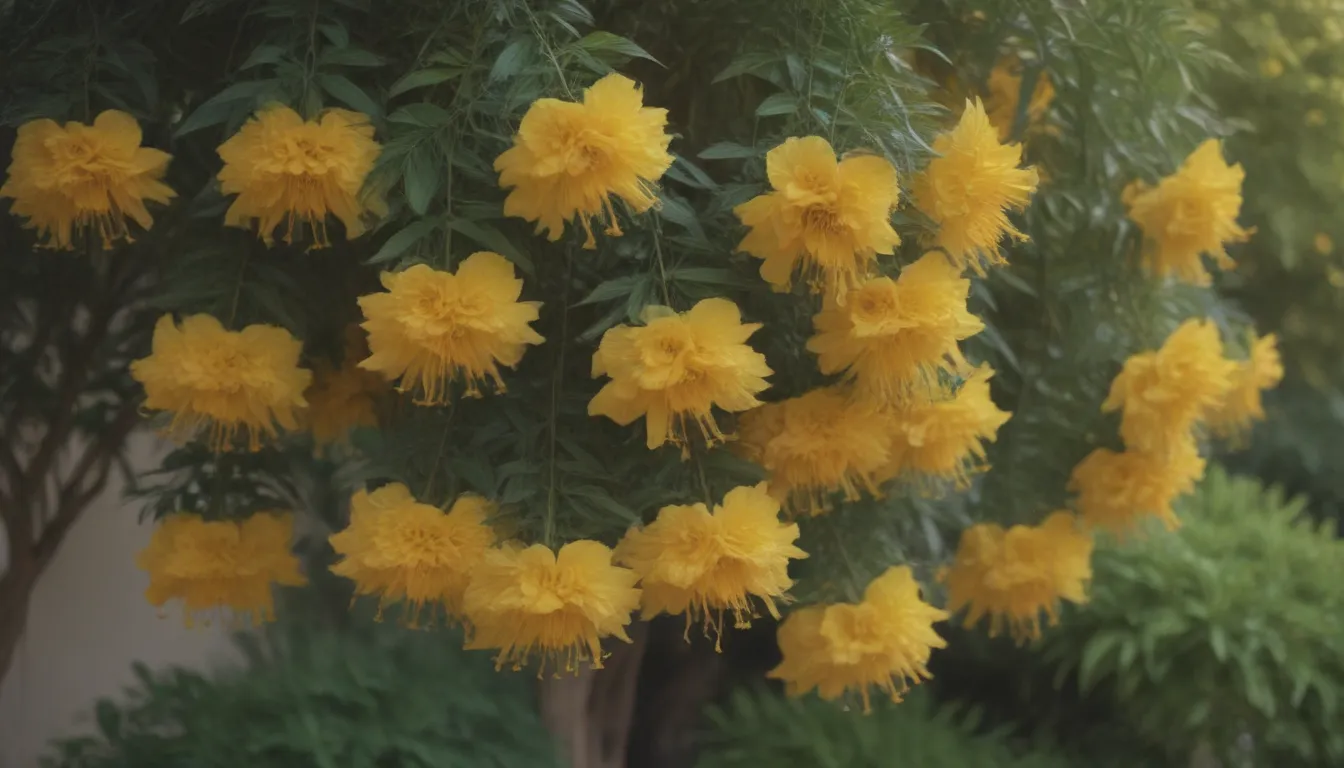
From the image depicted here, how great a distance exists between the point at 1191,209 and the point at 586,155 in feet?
1.93

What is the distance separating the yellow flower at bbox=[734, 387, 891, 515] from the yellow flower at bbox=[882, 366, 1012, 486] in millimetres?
23

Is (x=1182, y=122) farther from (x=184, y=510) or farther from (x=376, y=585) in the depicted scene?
(x=184, y=510)

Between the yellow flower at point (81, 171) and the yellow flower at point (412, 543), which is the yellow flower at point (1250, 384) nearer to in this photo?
the yellow flower at point (412, 543)

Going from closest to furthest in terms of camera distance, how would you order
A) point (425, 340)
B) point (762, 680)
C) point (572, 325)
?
point (425, 340)
point (572, 325)
point (762, 680)

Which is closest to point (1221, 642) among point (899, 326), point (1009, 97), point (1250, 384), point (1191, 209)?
point (1250, 384)

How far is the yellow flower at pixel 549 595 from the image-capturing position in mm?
664

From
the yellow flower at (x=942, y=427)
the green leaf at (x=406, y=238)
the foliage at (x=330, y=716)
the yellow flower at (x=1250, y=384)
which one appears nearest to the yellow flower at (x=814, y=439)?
the yellow flower at (x=942, y=427)

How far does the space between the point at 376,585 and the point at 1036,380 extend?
25.5 inches

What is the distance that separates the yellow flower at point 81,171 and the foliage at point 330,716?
20.2 inches

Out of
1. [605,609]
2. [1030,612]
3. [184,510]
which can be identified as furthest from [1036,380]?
[184,510]

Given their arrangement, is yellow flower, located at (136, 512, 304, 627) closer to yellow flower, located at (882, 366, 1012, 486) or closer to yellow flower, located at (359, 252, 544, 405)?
yellow flower, located at (359, 252, 544, 405)

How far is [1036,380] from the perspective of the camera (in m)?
1.05

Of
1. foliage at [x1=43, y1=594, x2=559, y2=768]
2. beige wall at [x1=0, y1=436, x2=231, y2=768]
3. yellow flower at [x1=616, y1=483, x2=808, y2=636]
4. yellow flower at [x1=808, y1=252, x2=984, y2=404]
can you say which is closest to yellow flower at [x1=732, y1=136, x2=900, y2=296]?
yellow flower at [x1=808, y1=252, x2=984, y2=404]

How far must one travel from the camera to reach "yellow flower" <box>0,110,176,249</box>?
72 cm
